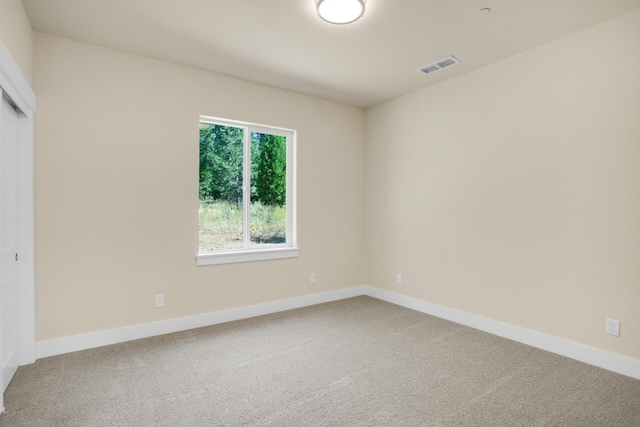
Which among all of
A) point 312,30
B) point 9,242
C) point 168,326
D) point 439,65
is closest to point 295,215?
point 168,326

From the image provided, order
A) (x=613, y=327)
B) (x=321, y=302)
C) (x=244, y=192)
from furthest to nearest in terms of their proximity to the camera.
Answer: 1. (x=321, y=302)
2. (x=244, y=192)
3. (x=613, y=327)

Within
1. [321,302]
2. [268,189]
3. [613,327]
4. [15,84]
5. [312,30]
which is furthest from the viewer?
[321,302]

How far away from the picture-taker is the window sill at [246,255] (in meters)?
3.58

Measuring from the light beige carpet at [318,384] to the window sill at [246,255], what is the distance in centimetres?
73

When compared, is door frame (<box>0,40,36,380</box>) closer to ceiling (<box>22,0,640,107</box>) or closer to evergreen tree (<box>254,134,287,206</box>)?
ceiling (<box>22,0,640,107</box>)

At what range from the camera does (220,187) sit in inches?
149

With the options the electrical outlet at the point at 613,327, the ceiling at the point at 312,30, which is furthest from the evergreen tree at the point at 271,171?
the electrical outlet at the point at 613,327

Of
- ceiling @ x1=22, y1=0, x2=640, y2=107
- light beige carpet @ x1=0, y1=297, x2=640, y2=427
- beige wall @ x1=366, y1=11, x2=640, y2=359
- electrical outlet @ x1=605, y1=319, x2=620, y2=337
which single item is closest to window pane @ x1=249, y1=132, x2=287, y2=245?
ceiling @ x1=22, y1=0, x2=640, y2=107

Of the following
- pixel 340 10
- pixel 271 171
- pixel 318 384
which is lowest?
pixel 318 384

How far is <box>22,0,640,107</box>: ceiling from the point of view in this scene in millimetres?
2438

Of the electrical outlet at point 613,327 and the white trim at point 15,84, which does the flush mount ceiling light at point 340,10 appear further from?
the electrical outlet at point 613,327

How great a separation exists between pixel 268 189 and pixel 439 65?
230 cm

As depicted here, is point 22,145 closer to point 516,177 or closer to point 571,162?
point 516,177

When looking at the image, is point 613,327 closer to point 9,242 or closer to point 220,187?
point 220,187
